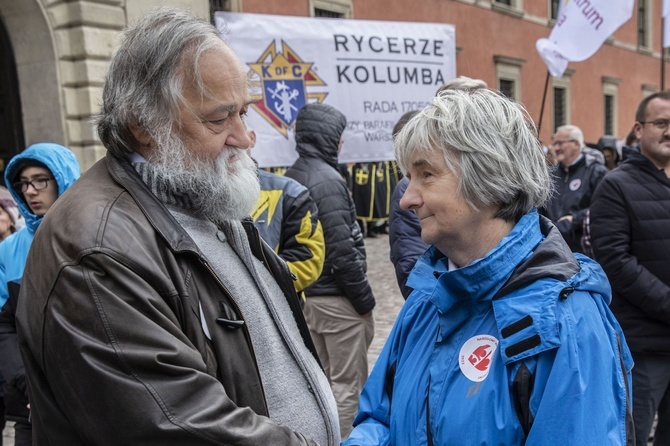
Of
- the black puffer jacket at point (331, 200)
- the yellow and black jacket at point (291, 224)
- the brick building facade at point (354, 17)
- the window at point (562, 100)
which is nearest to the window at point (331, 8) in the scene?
the brick building facade at point (354, 17)

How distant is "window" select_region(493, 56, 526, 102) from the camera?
17.9 metres

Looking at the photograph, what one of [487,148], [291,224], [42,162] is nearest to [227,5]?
[291,224]

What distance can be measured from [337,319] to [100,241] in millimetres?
2676

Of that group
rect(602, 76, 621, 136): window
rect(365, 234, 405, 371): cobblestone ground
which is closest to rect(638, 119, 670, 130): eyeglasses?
rect(365, 234, 405, 371): cobblestone ground

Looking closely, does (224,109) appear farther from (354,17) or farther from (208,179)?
(354,17)

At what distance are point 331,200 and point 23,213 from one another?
5.17ft

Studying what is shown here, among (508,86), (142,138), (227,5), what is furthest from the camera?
(508,86)

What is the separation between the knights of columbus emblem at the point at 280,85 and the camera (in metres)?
5.43

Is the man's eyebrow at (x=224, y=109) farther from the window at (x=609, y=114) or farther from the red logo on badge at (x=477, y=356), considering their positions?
the window at (x=609, y=114)

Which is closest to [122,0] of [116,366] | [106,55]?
[106,55]

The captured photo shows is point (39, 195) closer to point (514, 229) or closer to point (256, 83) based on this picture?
point (514, 229)

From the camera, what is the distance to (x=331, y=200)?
363cm

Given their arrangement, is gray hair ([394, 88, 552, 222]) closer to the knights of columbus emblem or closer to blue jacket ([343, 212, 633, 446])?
blue jacket ([343, 212, 633, 446])

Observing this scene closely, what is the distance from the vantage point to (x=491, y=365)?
139 cm
